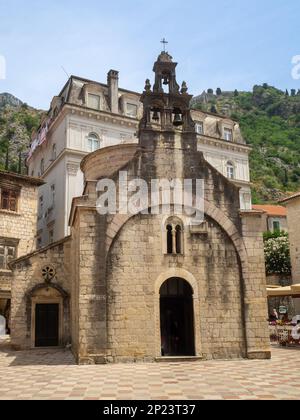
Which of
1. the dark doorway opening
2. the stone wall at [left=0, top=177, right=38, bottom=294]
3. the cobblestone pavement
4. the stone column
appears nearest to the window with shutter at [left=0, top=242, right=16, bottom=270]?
the stone wall at [left=0, top=177, right=38, bottom=294]

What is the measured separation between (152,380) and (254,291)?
633 centimetres

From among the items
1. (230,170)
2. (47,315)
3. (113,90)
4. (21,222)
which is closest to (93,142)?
(113,90)

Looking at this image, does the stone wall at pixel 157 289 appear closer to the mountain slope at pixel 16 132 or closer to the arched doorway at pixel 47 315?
the arched doorway at pixel 47 315

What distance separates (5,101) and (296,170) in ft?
215

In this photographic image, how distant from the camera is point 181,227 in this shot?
16.2m

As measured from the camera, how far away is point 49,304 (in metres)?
21.5

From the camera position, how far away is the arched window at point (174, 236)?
16047 millimetres

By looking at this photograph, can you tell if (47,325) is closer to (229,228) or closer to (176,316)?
(176,316)

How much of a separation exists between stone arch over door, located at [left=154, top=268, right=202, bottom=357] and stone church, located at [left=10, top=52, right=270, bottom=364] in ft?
0.11

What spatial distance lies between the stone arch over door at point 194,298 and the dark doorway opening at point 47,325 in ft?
26.0

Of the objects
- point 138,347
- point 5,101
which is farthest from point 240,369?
point 5,101

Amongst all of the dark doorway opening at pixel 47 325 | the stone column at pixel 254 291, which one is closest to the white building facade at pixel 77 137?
the dark doorway opening at pixel 47 325

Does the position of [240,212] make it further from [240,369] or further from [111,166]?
[111,166]
